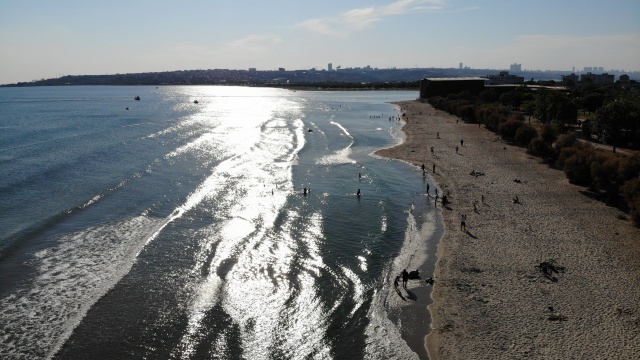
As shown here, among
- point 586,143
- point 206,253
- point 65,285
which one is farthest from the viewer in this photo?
point 586,143

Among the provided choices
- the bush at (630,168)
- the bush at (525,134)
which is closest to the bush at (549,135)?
the bush at (525,134)

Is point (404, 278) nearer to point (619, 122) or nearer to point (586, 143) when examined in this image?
point (586, 143)

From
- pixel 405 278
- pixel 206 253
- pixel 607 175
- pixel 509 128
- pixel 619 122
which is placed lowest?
pixel 206 253

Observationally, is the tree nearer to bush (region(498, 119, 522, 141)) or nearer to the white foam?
bush (region(498, 119, 522, 141))

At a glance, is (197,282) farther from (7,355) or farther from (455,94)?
(455,94)

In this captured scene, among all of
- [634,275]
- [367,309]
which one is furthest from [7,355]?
[634,275]

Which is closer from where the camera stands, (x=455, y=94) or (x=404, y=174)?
(x=404, y=174)

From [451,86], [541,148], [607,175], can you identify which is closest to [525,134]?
[541,148]
